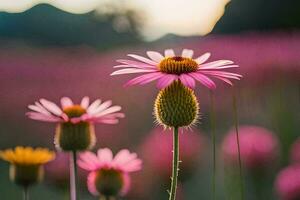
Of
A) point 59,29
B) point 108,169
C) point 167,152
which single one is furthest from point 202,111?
point 59,29

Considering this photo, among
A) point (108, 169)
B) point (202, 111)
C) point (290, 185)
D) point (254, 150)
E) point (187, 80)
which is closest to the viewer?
point (187, 80)

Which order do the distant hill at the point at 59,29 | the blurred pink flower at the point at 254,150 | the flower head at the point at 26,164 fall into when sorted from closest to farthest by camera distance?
1. the flower head at the point at 26,164
2. the blurred pink flower at the point at 254,150
3. the distant hill at the point at 59,29

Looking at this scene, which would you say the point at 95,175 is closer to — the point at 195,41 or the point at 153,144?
the point at 153,144

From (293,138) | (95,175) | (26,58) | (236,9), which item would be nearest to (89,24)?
(236,9)

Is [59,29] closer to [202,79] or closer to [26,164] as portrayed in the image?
[26,164]

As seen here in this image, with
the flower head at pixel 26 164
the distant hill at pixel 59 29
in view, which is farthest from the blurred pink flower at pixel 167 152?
the distant hill at pixel 59 29

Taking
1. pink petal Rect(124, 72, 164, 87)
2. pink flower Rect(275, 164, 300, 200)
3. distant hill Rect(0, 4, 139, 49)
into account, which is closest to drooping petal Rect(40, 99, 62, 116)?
pink petal Rect(124, 72, 164, 87)

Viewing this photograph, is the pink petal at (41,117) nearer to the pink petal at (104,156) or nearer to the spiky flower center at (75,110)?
the spiky flower center at (75,110)

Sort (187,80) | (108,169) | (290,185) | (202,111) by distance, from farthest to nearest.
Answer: (202,111), (290,185), (108,169), (187,80)
